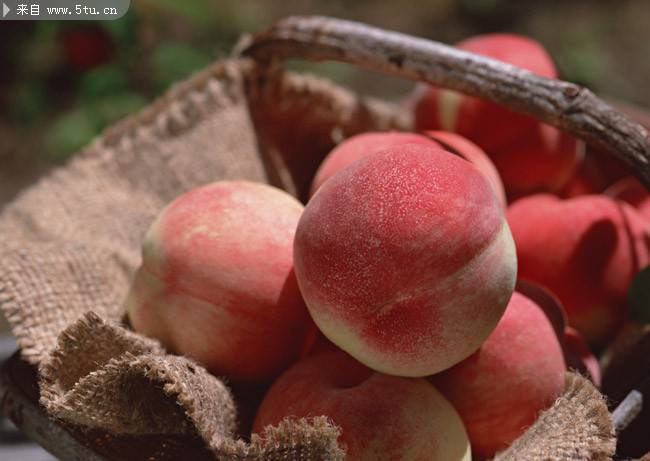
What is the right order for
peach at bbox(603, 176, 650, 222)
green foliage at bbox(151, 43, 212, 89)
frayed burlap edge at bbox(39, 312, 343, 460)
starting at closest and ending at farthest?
frayed burlap edge at bbox(39, 312, 343, 460)
peach at bbox(603, 176, 650, 222)
green foliage at bbox(151, 43, 212, 89)

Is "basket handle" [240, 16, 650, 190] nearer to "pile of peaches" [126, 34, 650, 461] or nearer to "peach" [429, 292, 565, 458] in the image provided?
"pile of peaches" [126, 34, 650, 461]

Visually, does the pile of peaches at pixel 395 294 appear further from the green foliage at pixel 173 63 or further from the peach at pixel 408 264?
the green foliage at pixel 173 63

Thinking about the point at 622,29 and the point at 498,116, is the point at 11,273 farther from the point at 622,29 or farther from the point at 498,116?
the point at 622,29

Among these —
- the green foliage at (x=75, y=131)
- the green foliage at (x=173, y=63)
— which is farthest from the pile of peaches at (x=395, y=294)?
the green foliage at (x=75, y=131)

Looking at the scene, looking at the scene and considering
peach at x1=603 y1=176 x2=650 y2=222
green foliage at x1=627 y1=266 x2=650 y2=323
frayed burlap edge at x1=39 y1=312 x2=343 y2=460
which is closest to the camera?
frayed burlap edge at x1=39 y1=312 x2=343 y2=460

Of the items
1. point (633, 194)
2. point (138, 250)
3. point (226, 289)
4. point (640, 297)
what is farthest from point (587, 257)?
point (138, 250)

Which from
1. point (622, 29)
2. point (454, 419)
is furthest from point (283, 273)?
→ point (622, 29)

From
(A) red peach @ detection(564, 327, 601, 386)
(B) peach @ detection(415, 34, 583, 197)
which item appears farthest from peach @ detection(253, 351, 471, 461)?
(B) peach @ detection(415, 34, 583, 197)
